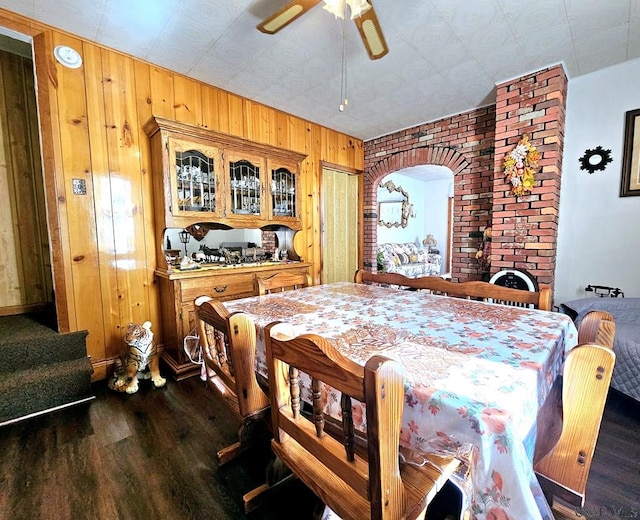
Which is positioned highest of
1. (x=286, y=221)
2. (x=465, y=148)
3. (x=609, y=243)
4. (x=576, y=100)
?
(x=576, y=100)

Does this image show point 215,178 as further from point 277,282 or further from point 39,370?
point 39,370

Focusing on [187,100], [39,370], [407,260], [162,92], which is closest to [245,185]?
[187,100]

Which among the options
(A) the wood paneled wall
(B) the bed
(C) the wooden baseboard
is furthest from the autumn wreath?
(C) the wooden baseboard

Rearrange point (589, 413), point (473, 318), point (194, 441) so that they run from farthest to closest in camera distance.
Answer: point (194, 441), point (473, 318), point (589, 413)

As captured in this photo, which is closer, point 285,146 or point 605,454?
point 605,454

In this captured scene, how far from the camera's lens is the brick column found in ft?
8.39

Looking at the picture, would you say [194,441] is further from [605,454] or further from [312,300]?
[605,454]

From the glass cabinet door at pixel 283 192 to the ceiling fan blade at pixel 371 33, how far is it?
5.38ft

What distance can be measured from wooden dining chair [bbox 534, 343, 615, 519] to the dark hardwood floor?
722 millimetres

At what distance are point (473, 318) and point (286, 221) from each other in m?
2.27

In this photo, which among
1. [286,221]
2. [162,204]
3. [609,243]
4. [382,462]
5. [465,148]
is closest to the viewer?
[382,462]

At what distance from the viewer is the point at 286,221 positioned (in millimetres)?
3227

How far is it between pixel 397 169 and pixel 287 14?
2.96m

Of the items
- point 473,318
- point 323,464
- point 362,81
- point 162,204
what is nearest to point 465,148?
point 362,81
